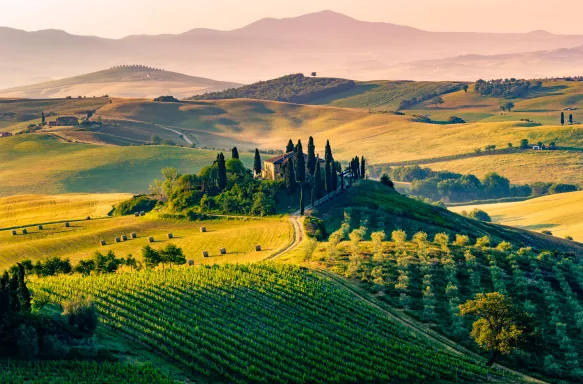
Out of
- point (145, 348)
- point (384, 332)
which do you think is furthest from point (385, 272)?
point (145, 348)

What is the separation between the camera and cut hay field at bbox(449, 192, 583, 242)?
153 meters

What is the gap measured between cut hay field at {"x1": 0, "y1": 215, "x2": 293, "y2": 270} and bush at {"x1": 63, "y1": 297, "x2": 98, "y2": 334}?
3401 cm

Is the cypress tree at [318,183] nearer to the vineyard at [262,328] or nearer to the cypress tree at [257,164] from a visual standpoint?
the cypress tree at [257,164]

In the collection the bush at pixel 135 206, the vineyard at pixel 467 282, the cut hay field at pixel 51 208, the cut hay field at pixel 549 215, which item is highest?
the bush at pixel 135 206

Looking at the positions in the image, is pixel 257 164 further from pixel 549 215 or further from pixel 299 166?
pixel 549 215

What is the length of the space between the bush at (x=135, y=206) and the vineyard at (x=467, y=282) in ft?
125

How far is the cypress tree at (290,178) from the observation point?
118625 mm

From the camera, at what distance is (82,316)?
5459 centimetres

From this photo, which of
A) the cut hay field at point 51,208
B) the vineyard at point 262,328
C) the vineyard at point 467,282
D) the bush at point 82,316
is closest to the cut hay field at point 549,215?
the vineyard at point 467,282

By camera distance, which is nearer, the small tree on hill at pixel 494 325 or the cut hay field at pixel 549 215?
the small tree on hill at pixel 494 325

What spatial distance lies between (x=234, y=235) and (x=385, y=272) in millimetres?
26064

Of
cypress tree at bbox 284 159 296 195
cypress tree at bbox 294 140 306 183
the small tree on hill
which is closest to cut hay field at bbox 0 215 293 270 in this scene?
cypress tree at bbox 284 159 296 195

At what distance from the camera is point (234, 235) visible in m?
100

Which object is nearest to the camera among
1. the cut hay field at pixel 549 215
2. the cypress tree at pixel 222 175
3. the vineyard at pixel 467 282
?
the vineyard at pixel 467 282
